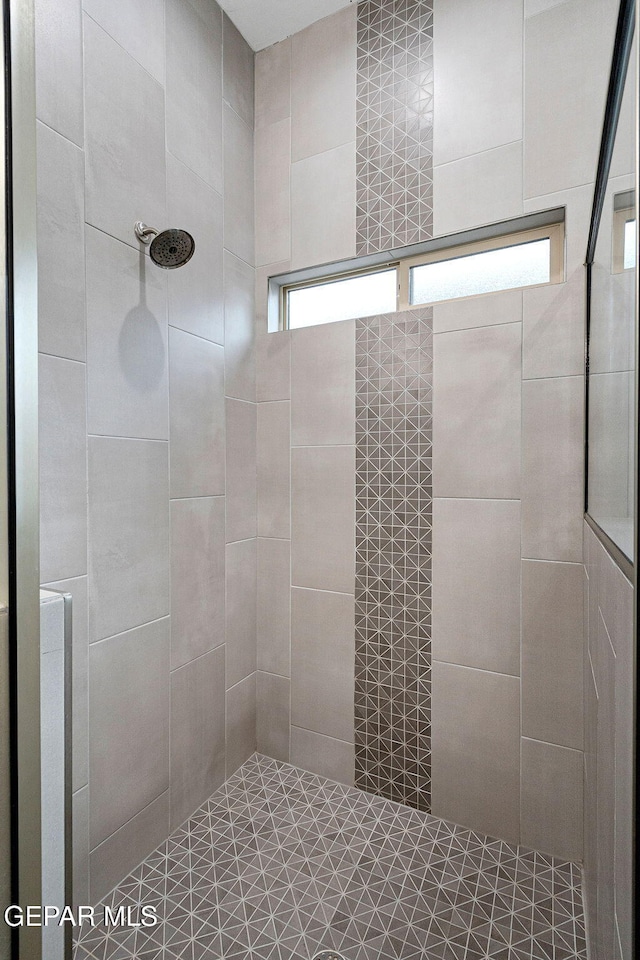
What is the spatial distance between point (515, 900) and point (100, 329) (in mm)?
1908

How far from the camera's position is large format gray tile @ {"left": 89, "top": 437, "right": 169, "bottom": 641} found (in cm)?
135

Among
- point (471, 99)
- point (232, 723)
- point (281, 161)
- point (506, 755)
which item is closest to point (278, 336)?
point (281, 161)

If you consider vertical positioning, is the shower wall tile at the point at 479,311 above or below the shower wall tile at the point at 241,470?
above

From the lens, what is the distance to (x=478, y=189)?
1.62 meters

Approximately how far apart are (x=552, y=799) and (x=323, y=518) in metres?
1.13

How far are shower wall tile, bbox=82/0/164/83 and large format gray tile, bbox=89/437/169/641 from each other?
1.13m

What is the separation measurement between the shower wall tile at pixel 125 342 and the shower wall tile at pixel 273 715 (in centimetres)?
109

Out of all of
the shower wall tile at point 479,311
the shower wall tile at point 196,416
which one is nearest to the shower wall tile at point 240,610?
the shower wall tile at point 196,416

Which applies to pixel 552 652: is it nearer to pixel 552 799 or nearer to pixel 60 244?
pixel 552 799

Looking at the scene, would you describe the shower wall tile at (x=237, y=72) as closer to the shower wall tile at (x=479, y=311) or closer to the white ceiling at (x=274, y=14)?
the white ceiling at (x=274, y=14)

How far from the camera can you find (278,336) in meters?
2.01

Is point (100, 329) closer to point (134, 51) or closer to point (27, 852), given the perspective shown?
point (134, 51)

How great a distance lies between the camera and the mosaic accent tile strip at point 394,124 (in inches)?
67.5

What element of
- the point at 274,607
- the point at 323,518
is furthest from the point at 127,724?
the point at 323,518
